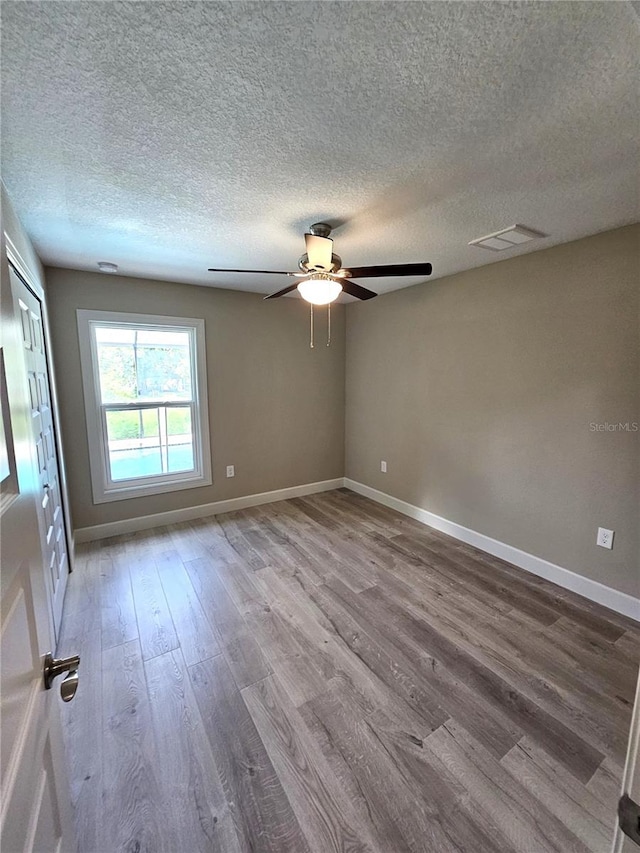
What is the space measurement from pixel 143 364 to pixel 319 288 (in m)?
2.15

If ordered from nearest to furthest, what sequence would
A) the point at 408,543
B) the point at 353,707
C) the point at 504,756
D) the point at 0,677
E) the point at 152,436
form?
the point at 0,677 → the point at 504,756 → the point at 353,707 → the point at 408,543 → the point at 152,436

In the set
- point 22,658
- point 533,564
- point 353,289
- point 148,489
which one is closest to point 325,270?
point 353,289

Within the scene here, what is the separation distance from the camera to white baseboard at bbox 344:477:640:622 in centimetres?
225

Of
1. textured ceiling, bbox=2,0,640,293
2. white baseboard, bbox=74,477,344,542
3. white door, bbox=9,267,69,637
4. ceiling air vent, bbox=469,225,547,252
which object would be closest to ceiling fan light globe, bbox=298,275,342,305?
textured ceiling, bbox=2,0,640,293

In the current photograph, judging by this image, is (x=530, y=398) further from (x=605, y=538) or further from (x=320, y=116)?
(x=320, y=116)

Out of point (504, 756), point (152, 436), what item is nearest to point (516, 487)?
point (504, 756)

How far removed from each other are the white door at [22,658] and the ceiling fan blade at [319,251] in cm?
142

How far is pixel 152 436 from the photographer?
137 inches

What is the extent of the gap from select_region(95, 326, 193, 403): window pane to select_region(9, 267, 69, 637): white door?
654mm

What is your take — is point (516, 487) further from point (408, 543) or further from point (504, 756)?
point (504, 756)

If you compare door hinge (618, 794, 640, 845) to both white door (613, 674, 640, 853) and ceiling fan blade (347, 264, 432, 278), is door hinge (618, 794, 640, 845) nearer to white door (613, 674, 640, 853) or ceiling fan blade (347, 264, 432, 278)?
white door (613, 674, 640, 853)

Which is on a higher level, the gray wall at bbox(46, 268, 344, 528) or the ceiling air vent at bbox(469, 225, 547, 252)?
the ceiling air vent at bbox(469, 225, 547, 252)

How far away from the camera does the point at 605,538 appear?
2.29 meters

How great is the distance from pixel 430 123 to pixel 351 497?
368cm
